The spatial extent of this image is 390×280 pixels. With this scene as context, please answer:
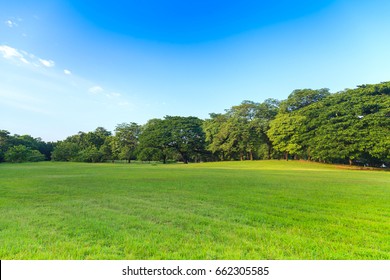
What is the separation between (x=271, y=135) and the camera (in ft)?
123

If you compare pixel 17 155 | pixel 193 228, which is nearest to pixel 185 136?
Result: pixel 17 155

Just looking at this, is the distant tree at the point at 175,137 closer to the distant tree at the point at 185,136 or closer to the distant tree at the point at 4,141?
the distant tree at the point at 185,136

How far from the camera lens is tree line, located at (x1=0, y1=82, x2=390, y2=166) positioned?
90.0 ft

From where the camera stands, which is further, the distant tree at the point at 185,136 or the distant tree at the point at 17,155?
the distant tree at the point at 185,136

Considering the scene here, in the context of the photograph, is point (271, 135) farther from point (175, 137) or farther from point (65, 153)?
point (65, 153)

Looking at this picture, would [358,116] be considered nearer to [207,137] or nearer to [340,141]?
[340,141]

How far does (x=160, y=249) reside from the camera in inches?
127

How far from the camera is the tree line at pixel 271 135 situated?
2742 cm

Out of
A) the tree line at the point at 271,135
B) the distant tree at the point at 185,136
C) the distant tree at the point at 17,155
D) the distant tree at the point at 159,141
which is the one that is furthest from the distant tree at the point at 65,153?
the distant tree at the point at 185,136

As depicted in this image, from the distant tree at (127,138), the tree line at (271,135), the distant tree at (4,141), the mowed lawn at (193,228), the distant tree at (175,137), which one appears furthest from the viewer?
the distant tree at (127,138)

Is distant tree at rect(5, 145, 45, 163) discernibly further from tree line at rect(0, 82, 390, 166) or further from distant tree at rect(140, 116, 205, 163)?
distant tree at rect(140, 116, 205, 163)

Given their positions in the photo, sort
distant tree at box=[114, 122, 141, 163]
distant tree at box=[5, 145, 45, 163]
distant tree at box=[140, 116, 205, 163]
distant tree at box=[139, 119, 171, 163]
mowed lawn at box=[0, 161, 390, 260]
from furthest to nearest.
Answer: distant tree at box=[114, 122, 141, 163] → distant tree at box=[140, 116, 205, 163] → distant tree at box=[139, 119, 171, 163] → distant tree at box=[5, 145, 45, 163] → mowed lawn at box=[0, 161, 390, 260]

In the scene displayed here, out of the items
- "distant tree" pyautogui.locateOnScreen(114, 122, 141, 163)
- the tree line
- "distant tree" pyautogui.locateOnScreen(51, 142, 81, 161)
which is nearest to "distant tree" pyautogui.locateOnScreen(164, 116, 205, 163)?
the tree line

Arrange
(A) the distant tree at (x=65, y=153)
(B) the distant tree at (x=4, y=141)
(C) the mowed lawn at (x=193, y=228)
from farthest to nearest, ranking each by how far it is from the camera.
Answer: (A) the distant tree at (x=65, y=153), (B) the distant tree at (x=4, y=141), (C) the mowed lawn at (x=193, y=228)
